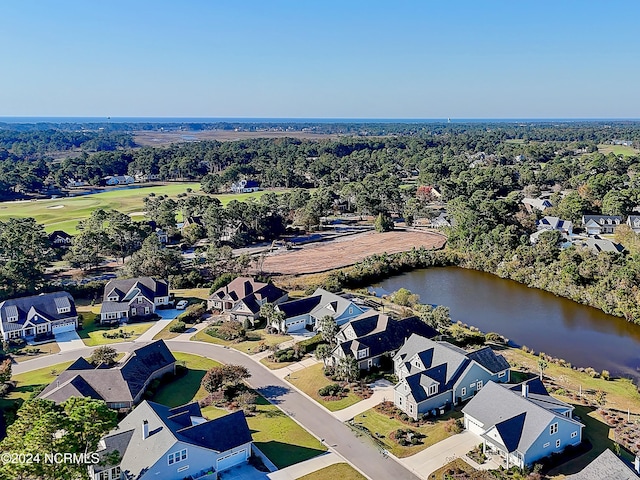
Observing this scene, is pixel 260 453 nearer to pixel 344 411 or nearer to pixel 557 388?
pixel 344 411

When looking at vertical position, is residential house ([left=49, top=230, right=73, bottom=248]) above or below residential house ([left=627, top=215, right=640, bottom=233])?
below

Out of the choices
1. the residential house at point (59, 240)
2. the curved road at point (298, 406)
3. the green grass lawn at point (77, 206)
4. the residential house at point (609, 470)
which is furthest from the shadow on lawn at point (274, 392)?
the green grass lawn at point (77, 206)

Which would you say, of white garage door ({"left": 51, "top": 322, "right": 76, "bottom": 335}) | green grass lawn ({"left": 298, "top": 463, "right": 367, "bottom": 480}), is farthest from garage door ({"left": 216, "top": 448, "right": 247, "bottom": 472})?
white garage door ({"left": 51, "top": 322, "right": 76, "bottom": 335})

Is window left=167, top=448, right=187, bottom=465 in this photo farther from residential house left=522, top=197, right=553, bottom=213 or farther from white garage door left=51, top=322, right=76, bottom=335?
residential house left=522, top=197, right=553, bottom=213

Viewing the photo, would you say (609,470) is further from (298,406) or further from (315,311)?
(315,311)

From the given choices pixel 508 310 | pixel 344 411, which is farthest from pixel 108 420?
pixel 508 310

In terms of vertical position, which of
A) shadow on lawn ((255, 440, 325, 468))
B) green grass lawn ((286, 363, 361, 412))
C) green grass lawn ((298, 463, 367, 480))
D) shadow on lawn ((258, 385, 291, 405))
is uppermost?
green grass lawn ((298, 463, 367, 480))

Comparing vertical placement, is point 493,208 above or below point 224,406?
above

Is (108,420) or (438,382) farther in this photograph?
(438,382)

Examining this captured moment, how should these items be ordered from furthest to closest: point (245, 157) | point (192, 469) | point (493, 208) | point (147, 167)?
point (245, 157), point (147, 167), point (493, 208), point (192, 469)
